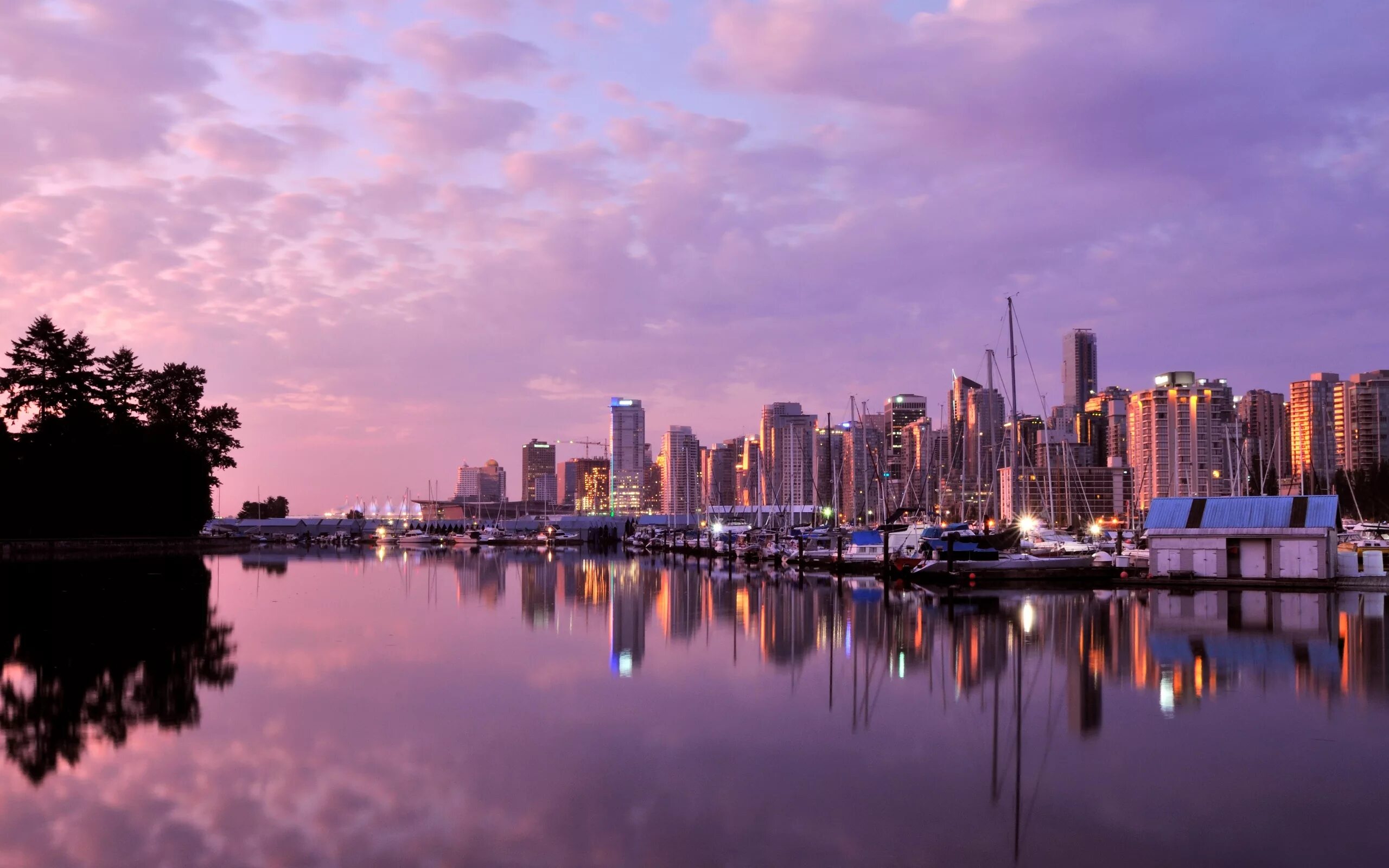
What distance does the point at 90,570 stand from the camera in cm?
6475

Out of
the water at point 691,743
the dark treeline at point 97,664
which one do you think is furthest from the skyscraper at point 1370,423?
the dark treeline at point 97,664

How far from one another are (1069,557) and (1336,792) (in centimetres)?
4844

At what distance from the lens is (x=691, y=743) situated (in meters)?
19.2

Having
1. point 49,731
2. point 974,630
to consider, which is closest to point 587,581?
point 974,630

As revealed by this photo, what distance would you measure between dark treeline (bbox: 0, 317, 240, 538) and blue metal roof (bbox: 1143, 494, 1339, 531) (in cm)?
7333

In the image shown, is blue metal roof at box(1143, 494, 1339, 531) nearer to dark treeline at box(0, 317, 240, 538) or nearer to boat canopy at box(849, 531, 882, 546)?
boat canopy at box(849, 531, 882, 546)

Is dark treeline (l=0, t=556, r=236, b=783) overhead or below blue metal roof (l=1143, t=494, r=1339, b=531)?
below

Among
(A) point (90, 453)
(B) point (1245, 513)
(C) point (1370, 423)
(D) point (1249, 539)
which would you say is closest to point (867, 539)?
(B) point (1245, 513)

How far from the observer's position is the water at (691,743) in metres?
13.3

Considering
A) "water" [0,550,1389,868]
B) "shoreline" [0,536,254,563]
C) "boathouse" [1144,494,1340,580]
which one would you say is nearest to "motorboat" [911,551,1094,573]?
"boathouse" [1144,494,1340,580]

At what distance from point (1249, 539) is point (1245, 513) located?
1.45m

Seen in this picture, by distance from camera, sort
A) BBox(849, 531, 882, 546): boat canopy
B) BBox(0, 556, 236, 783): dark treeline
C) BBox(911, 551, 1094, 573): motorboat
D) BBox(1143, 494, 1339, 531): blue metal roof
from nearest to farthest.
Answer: BBox(0, 556, 236, 783): dark treeline
BBox(1143, 494, 1339, 531): blue metal roof
BBox(911, 551, 1094, 573): motorboat
BBox(849, 531, 882, 546): boat canopy

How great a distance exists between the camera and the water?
13320mm

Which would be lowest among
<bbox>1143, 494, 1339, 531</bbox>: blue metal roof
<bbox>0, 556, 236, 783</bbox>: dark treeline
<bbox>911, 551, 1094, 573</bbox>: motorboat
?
<bbox>911, 551, 1094, 573</bbox>: motorboat
